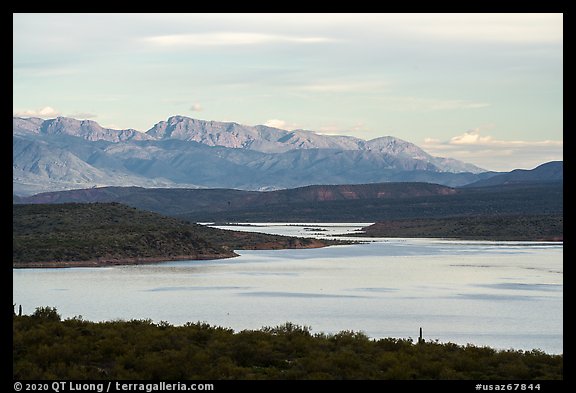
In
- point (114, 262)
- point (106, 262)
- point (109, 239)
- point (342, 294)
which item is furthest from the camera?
point (109, 239)

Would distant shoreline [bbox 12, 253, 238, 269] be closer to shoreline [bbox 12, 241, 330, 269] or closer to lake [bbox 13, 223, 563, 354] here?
shoreline [bbox 12, 241, 330, 269]

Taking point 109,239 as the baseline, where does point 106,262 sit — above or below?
below

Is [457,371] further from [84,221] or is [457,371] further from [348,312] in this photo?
[84,221]

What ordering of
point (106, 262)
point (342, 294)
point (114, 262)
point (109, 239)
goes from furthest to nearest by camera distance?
point (109, 239), point (114, 262), point (106, 262), point (342, 294)

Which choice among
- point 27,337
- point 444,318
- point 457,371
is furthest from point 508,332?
point 27,337

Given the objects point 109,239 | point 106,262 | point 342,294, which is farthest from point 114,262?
point 342,294

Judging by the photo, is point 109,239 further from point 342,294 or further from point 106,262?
point 342,294
